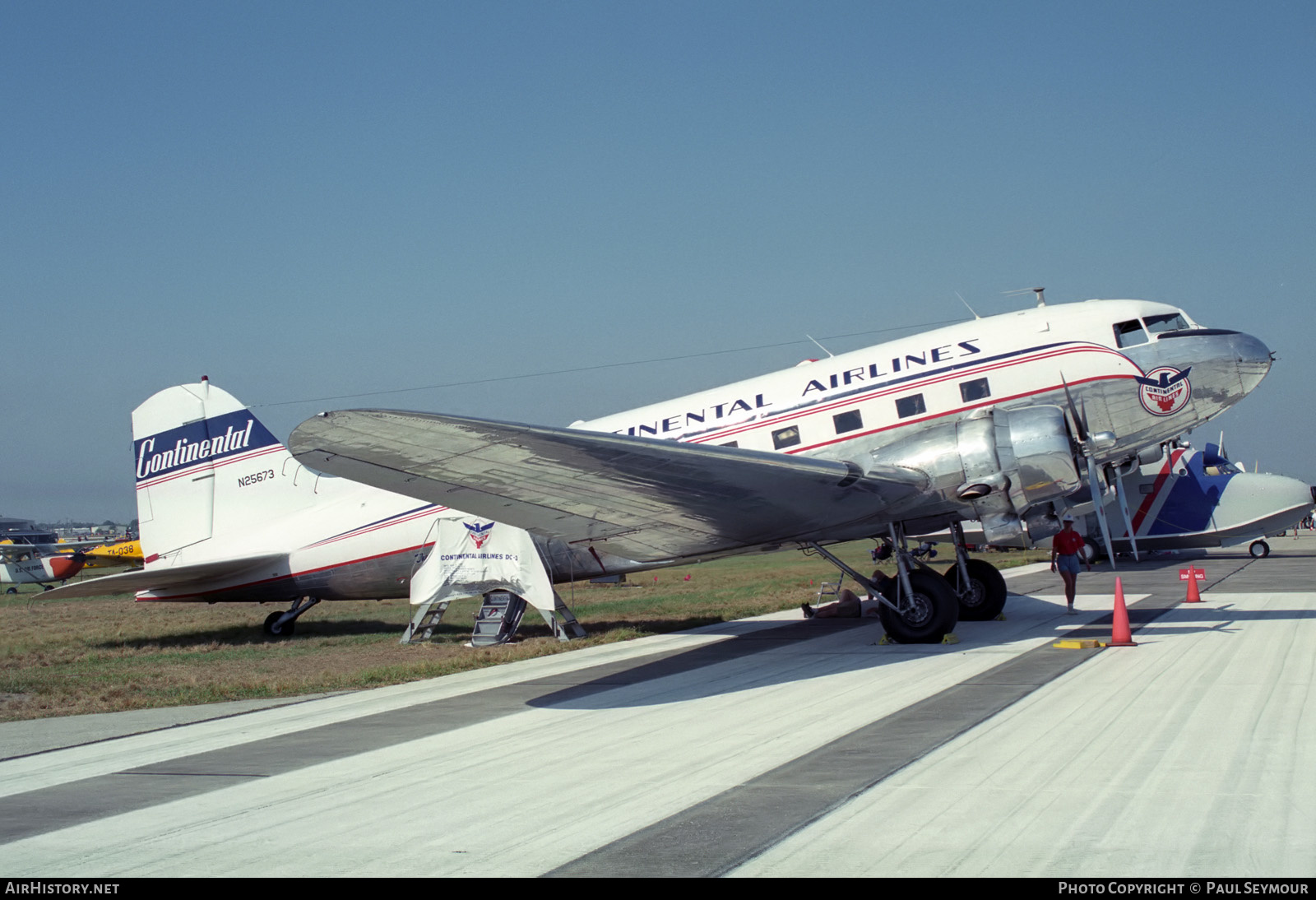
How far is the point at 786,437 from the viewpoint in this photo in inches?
567

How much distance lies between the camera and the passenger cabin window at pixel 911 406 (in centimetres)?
1394

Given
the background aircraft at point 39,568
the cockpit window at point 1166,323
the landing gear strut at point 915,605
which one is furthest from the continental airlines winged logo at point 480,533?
the background aircraft at point 39,568

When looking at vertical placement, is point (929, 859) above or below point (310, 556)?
below

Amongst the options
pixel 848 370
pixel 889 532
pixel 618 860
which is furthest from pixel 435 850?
pixel 848 370

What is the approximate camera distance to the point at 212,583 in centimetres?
1819

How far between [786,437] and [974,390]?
8.54ft

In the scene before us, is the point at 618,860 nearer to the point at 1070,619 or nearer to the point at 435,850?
the point at 435,850

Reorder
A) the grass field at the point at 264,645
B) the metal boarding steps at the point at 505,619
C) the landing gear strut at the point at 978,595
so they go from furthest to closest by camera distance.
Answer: the metal boarding steps at the point at 505,619, the landing gear strut at the point at 978,595, the grass field at the point at 264,645

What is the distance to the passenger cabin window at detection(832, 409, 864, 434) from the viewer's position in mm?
14102

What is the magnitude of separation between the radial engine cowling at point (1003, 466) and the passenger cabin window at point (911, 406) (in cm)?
85

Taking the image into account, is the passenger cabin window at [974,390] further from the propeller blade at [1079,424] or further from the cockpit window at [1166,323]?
the cockpit window at [1166,323]

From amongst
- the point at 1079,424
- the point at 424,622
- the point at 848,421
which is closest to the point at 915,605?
the point at 848,421

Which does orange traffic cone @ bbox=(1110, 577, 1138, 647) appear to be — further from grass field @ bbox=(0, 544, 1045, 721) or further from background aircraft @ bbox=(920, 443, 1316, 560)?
background aircraft @ bbox=(920, 443, 1316, 560)

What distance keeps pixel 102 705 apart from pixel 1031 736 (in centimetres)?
1020
